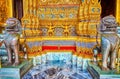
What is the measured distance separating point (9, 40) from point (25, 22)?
183 cm

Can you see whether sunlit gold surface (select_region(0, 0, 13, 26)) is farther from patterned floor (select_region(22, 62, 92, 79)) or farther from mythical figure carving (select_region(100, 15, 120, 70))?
mythical figure carving (select_region(100, 15, 120, 70))

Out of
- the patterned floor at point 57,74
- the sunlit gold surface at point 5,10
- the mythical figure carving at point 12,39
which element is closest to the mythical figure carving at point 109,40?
the patterned floor at point 57,74

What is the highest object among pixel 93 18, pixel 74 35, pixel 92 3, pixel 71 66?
pixel 92 3

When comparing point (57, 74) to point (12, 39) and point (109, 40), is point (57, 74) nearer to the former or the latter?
point (12, 39)

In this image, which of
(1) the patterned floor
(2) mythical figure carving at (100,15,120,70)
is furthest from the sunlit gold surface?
(2) mythical figure carving at (100,15,120,70)

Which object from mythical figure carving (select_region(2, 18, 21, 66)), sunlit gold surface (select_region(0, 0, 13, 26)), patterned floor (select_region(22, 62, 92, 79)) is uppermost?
sunlit gold surface (select_region(0, 0, 13, 26))

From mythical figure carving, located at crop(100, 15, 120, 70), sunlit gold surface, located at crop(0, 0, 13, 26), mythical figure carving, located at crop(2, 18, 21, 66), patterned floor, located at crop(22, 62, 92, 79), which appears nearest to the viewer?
mythical figure carving, located at crop(100, 15, 120, 70)

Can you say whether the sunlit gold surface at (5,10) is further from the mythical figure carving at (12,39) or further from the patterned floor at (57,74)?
the mythical figure carving at (12,39)

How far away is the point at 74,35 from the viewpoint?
18.2 feet

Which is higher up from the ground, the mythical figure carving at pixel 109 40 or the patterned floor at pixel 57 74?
the mythical figure carving at pixel 109 40

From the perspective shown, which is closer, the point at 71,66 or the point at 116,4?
the point at 71,66

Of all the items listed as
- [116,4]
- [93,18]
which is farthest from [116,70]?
[116,4]

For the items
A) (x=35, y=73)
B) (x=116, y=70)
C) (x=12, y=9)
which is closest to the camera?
(x=116, y=70)

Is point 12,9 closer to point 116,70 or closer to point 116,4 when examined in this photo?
point 116,4
